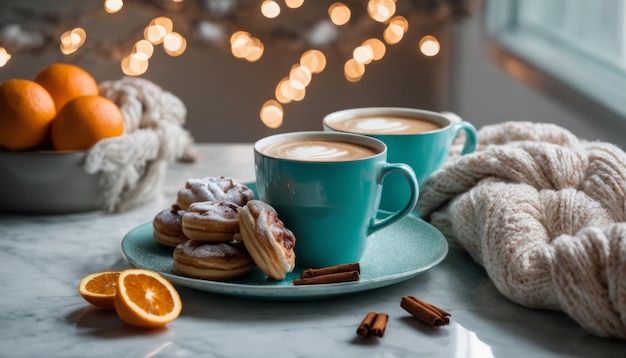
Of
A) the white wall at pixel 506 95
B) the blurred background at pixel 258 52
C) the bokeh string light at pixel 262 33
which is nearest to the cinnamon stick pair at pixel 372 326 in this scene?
the white wall at pixel 506 95

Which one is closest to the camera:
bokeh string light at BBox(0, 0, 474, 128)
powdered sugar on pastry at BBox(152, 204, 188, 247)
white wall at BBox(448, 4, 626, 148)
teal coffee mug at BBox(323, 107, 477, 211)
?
powdered sugar on pastry at BBox(152, 204, 188, 247)

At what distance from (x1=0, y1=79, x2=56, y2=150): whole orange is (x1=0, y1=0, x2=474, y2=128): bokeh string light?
161 cm

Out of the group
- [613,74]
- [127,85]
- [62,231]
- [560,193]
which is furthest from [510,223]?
[613,74]

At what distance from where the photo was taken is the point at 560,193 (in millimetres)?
835

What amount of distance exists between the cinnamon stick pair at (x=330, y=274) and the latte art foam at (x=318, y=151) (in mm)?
121

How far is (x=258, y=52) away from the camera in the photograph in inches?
107

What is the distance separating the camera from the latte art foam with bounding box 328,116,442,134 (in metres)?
1.05

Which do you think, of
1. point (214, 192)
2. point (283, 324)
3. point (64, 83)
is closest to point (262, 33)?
point (64, 83)

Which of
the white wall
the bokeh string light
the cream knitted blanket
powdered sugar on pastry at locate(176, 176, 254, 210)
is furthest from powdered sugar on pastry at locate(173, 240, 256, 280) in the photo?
the bokeh string light

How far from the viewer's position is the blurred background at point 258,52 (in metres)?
2.65

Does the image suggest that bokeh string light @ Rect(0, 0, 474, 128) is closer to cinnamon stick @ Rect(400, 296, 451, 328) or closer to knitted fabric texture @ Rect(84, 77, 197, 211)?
knitted fabric texture @ Rect(84, 77, 197, 211)

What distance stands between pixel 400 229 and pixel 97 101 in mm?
480

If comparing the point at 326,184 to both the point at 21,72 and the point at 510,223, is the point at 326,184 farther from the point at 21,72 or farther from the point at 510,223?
the point at 21,72

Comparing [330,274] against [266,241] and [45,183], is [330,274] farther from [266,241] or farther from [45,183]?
[45,183]
